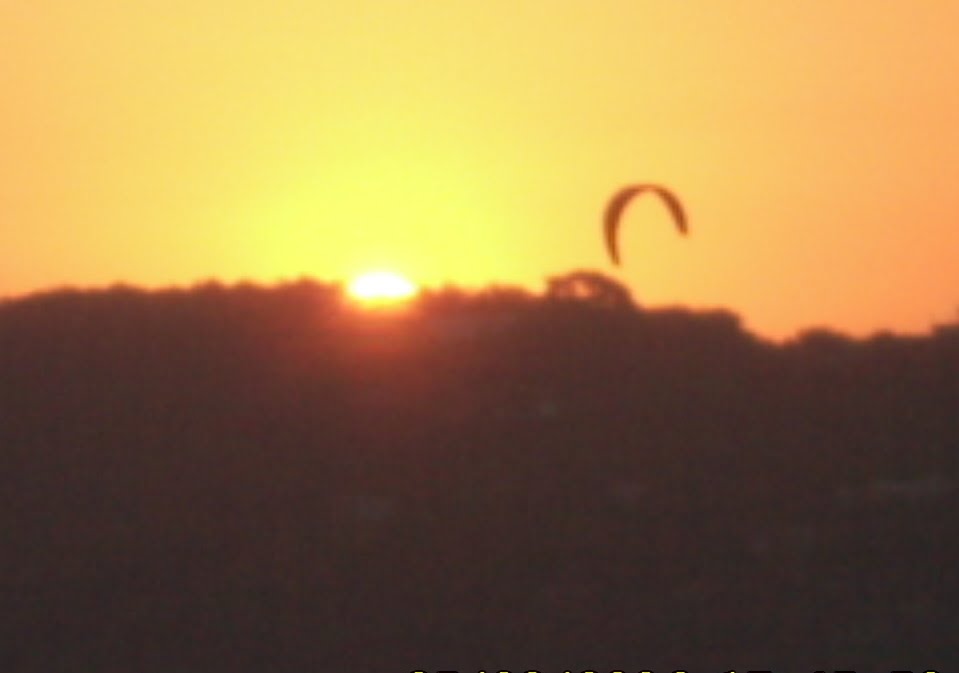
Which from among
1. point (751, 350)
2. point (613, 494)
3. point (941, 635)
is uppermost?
point (751, 350)

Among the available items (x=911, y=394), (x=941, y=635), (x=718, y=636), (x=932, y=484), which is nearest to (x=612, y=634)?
(x=718, y=636)

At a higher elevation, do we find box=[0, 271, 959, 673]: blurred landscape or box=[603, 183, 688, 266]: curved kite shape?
box=[603, 183, 688, 266]: curved kite shape

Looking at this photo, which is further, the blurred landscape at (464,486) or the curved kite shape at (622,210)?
the curved kite shape at (622,210)

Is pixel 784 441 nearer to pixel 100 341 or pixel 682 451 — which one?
pixel 682 451

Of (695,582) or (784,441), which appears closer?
(695,582)

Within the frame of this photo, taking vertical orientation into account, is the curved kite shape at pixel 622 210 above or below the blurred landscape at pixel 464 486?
above
